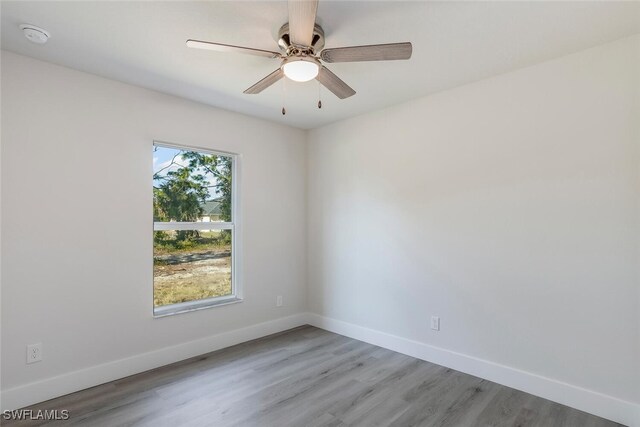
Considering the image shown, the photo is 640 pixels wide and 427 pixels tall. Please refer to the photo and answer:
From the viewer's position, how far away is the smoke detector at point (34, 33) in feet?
6.47

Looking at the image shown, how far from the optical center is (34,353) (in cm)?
234

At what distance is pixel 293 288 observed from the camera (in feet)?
13.4

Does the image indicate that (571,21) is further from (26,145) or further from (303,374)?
(26,145)

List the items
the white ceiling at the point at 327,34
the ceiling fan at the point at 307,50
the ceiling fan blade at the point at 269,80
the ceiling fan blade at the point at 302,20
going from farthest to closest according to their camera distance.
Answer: the ceiling fan blade at the point at 269,80, the white ceiling at the point at 327,34, the ceiling fan at the point at 307,50, the ceiling fan blade at the point at 302,20

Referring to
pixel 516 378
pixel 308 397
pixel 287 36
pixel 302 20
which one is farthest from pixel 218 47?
pixel 516 378

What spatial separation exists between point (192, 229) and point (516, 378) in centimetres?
309

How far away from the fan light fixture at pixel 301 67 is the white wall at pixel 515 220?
1554 millimetres

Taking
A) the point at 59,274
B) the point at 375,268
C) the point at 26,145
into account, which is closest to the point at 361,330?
the point at 375,268

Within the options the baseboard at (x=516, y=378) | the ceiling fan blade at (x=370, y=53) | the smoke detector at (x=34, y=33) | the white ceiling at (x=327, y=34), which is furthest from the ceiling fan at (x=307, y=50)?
the baseboard at (x=516, y=378)

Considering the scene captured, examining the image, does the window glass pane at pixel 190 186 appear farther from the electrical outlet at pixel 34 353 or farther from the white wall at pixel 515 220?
the white wall at pixel 515 220

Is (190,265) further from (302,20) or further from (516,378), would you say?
(516,378)

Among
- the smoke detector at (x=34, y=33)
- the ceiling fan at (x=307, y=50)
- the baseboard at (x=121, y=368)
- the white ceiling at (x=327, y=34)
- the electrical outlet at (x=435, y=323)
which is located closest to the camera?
the ceiling fan at (x=307, y=50)

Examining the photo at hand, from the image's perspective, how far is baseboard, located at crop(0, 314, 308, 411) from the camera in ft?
7.50

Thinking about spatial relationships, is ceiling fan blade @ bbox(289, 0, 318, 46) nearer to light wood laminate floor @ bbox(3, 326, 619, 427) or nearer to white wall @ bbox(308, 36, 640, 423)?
white wall @ bbox(308, 36, 640, 423)
